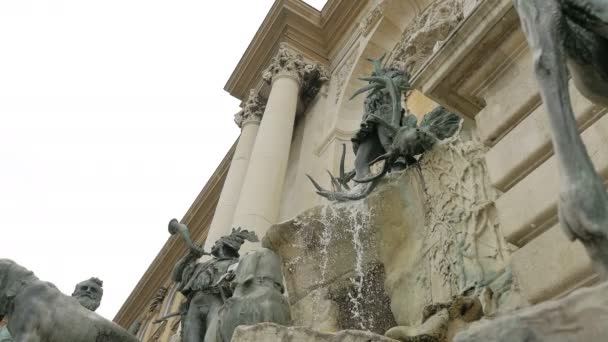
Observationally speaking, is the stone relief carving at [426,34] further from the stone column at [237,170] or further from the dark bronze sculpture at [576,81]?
the dark bronze sculpture at [576,81]

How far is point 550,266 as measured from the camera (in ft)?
8.98

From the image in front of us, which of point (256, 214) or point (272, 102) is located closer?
point (256, 214)

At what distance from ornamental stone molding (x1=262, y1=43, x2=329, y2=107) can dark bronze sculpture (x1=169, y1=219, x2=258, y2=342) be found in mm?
7262

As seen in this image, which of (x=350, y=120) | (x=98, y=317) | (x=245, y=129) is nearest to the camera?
(x=98, y=317)

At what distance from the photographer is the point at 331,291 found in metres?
4.98

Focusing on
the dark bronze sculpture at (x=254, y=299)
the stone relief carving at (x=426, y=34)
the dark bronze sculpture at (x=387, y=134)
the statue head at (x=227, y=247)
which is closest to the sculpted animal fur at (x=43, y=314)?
the dark bronze sculpture at (x=254, y=299)

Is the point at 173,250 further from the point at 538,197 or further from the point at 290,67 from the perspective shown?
the point at 538,197

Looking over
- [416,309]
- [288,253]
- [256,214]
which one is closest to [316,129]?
[256,214]

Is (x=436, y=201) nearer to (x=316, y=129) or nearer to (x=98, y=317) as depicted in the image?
(x=98, y=317)

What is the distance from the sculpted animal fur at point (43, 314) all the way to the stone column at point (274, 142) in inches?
155

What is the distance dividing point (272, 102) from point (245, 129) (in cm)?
175

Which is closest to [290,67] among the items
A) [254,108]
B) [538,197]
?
[254,108]

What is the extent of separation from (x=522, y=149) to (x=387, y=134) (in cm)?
230

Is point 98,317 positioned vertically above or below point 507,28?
below
